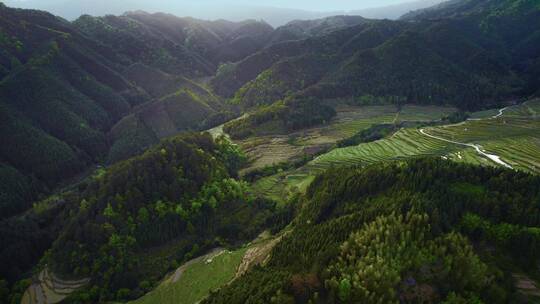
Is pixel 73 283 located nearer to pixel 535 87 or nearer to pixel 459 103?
pixel 459 103

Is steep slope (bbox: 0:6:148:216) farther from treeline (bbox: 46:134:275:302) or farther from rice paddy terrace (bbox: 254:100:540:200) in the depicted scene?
rice paddy terrace (bbox: 254:100:540:200)

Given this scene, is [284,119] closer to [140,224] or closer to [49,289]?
[140,224]

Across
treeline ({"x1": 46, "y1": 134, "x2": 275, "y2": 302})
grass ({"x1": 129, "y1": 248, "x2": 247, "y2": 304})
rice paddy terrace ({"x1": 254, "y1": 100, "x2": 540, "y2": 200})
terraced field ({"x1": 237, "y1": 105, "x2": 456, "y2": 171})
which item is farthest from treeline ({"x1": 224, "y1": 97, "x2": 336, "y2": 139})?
grass ({"x1": 129, "y1": 248, "x2": 247, "y2": 304})

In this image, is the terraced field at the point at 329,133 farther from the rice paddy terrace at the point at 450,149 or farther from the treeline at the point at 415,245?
the treeline at the point at 415,245

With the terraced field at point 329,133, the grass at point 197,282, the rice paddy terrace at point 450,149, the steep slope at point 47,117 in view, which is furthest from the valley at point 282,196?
the terraced field at point 329,133

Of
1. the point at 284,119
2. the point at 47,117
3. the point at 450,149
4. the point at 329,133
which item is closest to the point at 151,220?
the point at 329,133

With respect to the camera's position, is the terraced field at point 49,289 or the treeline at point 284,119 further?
the treeline at point 284,119
